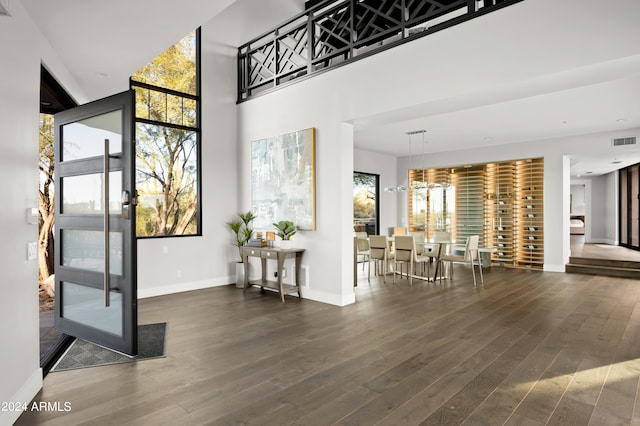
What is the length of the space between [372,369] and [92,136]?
3.39m

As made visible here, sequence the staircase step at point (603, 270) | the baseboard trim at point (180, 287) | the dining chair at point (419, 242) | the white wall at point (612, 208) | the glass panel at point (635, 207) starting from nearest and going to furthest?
the baseboard trim at point (180, 287) < the staircase step at point (603, 270) < the dining chair at point (419, 242) < the glass panel at point (635, 207) < the white wall at point (612, 208)

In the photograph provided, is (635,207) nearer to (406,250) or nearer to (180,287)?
(406,250)

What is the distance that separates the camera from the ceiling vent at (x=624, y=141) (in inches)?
295

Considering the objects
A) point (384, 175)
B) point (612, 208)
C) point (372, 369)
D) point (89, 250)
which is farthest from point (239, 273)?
point (612, 208)

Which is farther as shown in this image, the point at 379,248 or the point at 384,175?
the point at 384,175

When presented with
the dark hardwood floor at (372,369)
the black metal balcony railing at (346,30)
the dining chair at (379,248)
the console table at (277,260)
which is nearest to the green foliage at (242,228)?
the console table at (277,260)

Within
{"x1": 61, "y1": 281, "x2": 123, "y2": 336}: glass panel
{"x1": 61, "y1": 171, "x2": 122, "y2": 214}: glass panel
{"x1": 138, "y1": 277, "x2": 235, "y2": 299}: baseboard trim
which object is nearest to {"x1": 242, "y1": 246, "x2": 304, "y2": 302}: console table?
{"x1": 138, "y1": 277, "x2": 235, "y2": 299}: baseboard trim

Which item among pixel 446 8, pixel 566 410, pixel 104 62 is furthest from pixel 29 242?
pixel 446 8

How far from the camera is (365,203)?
10.2 metres

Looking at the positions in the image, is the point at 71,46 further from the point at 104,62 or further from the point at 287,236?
the point at 287,236

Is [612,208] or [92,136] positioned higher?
[92,136]

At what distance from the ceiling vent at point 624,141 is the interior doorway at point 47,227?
952 centimetres

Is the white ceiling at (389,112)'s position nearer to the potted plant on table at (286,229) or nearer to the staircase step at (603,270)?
the potted plant on table at (286,229)

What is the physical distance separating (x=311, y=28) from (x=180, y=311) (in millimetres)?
4478
